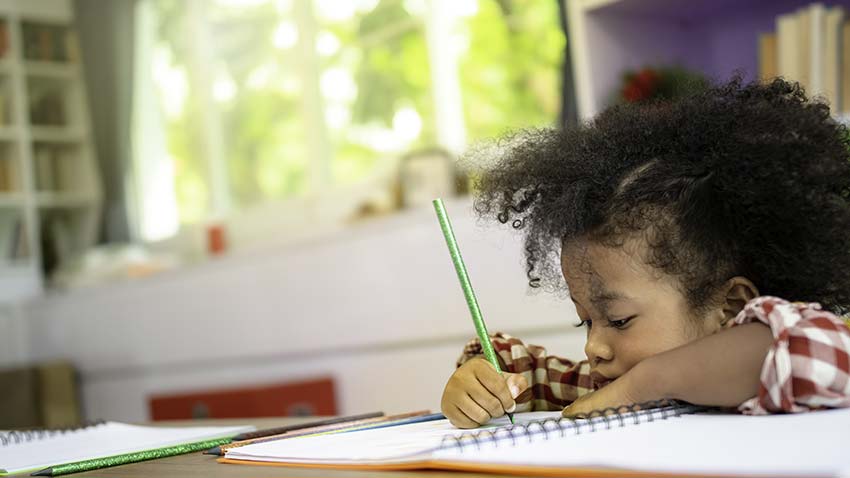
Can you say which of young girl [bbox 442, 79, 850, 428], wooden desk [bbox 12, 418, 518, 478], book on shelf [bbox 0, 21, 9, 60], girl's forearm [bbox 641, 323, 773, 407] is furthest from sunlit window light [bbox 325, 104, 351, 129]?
girl's forearm [bbox 641, 323, 773, 407]

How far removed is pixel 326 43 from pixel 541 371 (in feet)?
8.77

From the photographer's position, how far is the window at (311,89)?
3.03 metres

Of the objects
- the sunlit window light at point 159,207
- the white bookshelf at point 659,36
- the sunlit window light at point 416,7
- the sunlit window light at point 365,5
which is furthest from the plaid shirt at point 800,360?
the sunlit window light at point 159,207

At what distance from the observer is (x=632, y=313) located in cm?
89

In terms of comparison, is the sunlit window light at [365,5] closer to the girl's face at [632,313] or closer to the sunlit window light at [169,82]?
the sunlit window light at [169,82]

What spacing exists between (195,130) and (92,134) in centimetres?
65

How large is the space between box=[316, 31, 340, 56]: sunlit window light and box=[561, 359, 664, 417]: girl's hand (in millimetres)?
2883

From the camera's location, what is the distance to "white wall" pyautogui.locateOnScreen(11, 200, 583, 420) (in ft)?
8.09

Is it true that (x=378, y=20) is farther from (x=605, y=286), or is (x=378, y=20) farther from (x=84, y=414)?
(x=605, y=286)

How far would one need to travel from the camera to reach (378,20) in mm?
3400

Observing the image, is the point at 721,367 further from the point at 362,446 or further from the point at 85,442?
the point at 85,442

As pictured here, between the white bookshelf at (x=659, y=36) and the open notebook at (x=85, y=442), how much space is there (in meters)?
1.50

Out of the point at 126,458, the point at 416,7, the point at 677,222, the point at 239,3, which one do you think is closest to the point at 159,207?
the point at 239,3

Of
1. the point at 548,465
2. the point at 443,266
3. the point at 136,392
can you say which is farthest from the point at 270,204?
the point at 548,465
